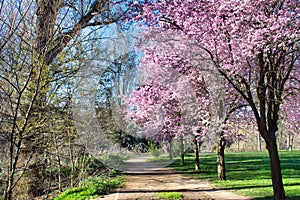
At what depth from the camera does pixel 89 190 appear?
26.5 feet

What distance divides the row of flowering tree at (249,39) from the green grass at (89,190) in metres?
4.14

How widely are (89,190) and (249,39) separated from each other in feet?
17.5

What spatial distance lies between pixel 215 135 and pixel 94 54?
5162 millimetres

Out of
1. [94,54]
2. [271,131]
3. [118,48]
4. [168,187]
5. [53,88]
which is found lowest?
[168,187]

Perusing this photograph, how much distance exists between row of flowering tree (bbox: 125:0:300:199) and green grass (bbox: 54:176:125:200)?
4.14m

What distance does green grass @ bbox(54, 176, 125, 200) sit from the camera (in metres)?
7.53

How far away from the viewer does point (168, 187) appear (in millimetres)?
8953

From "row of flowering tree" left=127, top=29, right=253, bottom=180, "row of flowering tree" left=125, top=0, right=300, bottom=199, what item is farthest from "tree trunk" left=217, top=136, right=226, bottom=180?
"row of flowering tree" left=125, top=0, right=300, bottom=199

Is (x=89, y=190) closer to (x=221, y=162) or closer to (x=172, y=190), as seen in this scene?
(x=172, y=190)

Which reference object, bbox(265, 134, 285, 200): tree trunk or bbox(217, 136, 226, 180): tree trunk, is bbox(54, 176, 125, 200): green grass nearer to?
bbox(217, 136, 226, 180): tree trunk

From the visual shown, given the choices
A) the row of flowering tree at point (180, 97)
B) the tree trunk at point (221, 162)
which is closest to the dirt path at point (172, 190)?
the tree trunk at point (221, 162)

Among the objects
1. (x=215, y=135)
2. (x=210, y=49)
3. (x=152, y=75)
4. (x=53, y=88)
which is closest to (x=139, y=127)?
(x=152, y=75)

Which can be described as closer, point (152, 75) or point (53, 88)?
point (53, 88)

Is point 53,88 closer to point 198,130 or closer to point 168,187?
point 168,187
